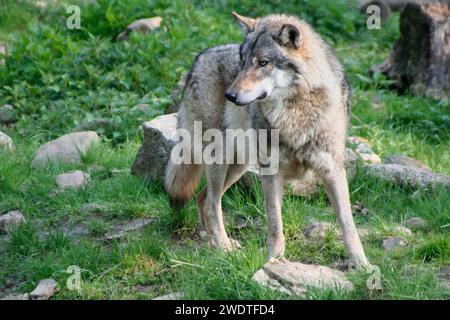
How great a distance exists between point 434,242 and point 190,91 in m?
2.04

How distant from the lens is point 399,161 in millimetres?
6875

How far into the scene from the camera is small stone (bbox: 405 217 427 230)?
5605 millimetres

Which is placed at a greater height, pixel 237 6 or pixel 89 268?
pixel 237 6

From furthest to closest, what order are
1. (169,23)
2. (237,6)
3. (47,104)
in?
(237,6), (169,23), (47,104)

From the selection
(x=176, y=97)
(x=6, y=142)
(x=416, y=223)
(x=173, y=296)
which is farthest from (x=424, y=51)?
(x=173, y=296)

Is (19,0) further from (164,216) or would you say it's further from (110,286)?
(110,286)

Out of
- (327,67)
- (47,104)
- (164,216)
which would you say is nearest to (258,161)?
(327,67)

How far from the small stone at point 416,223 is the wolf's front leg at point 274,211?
1120mm

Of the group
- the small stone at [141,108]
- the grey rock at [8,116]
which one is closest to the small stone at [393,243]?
the small stone at [141,108]

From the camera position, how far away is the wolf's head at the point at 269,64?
470cm

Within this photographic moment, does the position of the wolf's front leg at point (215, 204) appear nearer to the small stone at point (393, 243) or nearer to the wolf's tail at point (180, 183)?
the wolf's tail at point (180, 183)

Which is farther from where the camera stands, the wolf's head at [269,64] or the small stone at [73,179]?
the small stone at [73,179]

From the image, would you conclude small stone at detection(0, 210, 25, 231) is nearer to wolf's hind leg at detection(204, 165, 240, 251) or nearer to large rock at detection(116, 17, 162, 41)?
wolf's hind leg at detection(204, 165, 240, 251)

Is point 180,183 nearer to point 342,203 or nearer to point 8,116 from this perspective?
point 342,203
